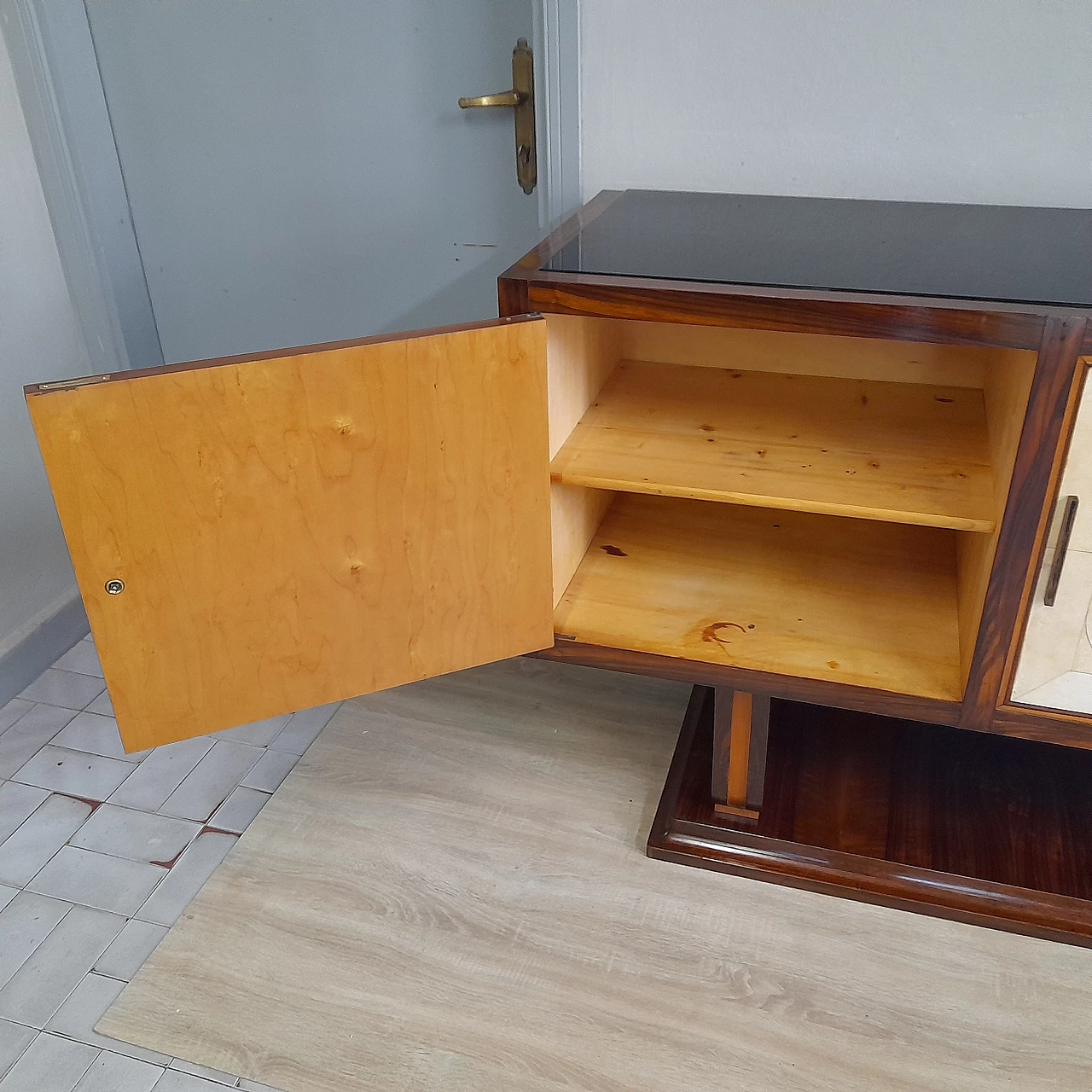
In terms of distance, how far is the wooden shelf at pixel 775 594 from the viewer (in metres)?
1.25

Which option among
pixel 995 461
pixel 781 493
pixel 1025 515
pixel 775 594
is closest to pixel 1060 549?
pixel 1025 515

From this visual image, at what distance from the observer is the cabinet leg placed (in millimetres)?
1329

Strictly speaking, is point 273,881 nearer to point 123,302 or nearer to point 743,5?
point 123,302

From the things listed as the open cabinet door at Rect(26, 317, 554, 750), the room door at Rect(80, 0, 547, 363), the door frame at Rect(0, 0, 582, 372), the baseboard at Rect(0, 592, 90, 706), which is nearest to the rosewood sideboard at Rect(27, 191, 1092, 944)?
the open cabinet door at Rect(26, 317, 554, 750)

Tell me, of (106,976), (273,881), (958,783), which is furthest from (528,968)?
(958,783)

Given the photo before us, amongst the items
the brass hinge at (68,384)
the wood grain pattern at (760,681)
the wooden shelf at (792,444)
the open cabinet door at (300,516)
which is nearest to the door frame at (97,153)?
the wooden shelf at (792,444)

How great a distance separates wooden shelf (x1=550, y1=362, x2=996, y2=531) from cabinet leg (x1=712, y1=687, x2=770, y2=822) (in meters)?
0.29

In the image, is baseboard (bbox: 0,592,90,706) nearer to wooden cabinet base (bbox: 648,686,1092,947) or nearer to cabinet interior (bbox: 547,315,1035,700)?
cabinet interior (bbox: 547,315,1035,700)

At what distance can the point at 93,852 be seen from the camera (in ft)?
4.83

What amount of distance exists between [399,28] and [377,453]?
877 mm

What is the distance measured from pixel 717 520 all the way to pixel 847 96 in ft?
2.06

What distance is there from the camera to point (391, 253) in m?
1.71

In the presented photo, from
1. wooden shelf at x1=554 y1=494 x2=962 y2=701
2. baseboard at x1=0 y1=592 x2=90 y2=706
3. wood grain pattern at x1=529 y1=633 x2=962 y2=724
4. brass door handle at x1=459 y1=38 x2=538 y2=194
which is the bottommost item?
baseboard at x1=0 y1=592 x2=90 y2=706

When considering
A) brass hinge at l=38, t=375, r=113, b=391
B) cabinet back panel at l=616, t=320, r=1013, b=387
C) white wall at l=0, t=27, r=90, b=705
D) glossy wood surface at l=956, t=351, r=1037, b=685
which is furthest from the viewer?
white wall at l=0, t=27, r=90, b=705
